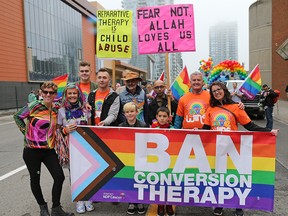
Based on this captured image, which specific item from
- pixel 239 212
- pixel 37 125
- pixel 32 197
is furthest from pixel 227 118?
pixel 32 197

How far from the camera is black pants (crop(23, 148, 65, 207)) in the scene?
384cm

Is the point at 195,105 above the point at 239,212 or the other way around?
above

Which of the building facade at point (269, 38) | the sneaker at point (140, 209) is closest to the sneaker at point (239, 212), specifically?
the sneaker at point (140, 209)

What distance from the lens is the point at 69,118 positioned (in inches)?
163

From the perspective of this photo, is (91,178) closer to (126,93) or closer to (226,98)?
(126,93)

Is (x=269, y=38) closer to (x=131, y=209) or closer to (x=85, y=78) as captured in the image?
(x=85, y=78)

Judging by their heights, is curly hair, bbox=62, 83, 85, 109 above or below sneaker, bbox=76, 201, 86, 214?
above

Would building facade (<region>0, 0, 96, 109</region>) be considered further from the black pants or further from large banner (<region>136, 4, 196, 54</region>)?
the black pants

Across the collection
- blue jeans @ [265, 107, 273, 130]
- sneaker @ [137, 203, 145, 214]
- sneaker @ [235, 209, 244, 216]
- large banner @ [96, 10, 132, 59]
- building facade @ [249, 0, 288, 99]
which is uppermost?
building facade @ [249, 0, 288, 99]

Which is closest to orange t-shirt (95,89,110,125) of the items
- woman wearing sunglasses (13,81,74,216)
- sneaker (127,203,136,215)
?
woman wearing sunglasses (13,81,74,216)

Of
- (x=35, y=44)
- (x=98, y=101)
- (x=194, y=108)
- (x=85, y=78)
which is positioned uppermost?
(x=35, y=44)

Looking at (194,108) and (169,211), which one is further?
(194,108)

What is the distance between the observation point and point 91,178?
409 cm

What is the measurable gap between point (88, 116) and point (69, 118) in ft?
1.04
